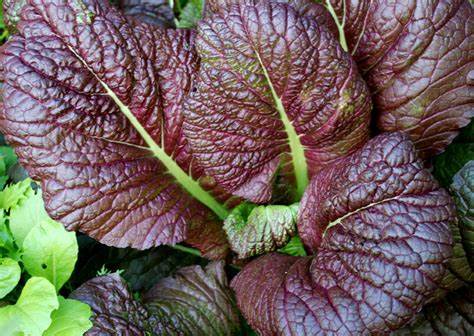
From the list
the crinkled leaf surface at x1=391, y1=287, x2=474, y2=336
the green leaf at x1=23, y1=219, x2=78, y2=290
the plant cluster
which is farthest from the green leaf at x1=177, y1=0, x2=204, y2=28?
the crinkled leaf surface at x1=391, y1=287, x2=474, y2=336

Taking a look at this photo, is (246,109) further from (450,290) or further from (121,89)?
(450,290)

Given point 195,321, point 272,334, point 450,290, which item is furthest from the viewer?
point 195,321

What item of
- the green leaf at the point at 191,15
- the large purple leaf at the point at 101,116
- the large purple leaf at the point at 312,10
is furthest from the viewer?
the green leaf at the point at 191,15

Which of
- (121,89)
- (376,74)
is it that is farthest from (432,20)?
(121,89)

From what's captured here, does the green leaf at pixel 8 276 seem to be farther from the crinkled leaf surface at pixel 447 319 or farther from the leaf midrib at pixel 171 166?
the crinkled leaf surface at pixel 447 319

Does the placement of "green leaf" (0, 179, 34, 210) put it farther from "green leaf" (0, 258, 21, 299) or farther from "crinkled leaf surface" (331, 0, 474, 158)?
"crinkled leaf surface" (331, 0, 474, 158)

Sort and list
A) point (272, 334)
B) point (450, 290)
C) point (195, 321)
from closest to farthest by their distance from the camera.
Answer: point (272, 334)
point (450, 290)
point (195, 321)

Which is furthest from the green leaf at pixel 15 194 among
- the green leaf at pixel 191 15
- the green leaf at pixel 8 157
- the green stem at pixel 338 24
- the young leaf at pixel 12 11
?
the green stem at pixel 338 24

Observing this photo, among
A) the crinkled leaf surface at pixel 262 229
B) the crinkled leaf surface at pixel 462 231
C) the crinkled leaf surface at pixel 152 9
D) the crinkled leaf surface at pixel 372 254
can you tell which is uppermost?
the crinkled leaf surface at pixel 152 9
